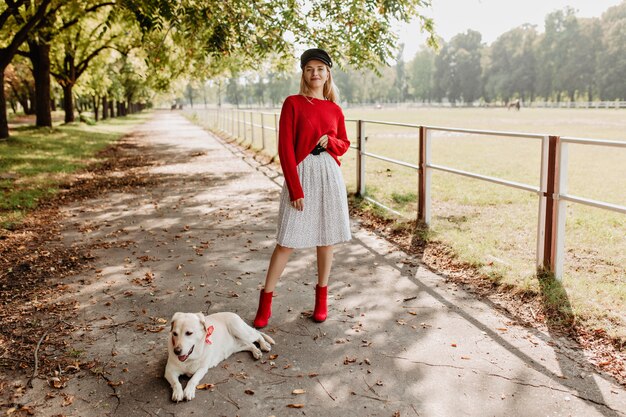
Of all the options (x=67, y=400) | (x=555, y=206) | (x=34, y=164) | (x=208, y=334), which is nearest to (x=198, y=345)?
(x=208, y=334)

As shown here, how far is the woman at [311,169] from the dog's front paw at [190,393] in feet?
3.31

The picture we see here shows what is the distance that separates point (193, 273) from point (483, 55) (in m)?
123

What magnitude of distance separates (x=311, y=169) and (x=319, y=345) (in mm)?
1245

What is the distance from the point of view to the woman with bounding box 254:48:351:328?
3893 mm

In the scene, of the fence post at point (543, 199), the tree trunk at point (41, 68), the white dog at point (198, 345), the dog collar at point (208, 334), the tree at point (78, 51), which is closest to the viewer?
the white dog at point (198, 345)

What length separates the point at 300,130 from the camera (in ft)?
12.8

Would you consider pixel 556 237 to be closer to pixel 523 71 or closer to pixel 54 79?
pixel 54 79

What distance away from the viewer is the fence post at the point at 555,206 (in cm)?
467

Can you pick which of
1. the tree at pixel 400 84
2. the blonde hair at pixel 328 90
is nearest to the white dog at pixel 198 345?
the blonde hair at pixel 328 90

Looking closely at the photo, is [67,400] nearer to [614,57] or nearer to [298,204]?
[298,204]

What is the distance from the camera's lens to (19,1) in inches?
577

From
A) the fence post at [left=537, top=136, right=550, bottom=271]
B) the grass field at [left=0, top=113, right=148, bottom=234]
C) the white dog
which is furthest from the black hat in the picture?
the grass field at [left=0, top=113, right=148, bottom=234]

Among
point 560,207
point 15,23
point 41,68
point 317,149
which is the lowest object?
point 560,207

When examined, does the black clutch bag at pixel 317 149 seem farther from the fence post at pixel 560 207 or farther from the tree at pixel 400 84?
the tree at pixel 400 84
